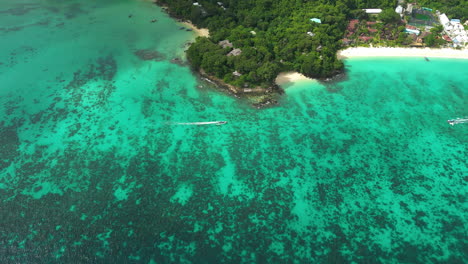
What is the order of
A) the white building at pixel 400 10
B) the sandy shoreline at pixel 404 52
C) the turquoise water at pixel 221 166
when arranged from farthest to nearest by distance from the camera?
the white building at pixel 400 10, the sandy shoreline at pixel 404 52, the turquoise water at pixel 221 166

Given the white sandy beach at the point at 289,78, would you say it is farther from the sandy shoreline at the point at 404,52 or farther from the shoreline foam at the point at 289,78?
the sandy shoreline at the point at 404,52

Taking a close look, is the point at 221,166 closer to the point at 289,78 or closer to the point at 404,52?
the point at 289,78

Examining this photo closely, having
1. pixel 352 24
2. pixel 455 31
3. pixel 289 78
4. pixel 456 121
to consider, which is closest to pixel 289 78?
pixel 289 78

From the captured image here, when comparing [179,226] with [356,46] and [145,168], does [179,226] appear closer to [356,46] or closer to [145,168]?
[145,168]

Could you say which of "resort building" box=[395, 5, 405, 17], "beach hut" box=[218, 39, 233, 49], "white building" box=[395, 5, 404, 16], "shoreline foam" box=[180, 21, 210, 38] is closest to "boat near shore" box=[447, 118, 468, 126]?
"beach hut" box=[218, 39, 233, 49]

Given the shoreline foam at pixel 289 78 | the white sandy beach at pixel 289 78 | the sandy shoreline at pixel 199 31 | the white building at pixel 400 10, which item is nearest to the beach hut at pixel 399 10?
the white building at pixel 400 10

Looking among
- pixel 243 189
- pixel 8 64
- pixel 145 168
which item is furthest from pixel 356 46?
pixel 8 64

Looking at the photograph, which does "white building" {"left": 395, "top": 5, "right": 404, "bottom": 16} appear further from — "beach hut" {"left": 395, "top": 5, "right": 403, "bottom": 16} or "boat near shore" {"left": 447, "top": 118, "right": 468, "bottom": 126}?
"boat near shore" {"left": 447, "top": 118, "right": 468, "bottom": 126}
